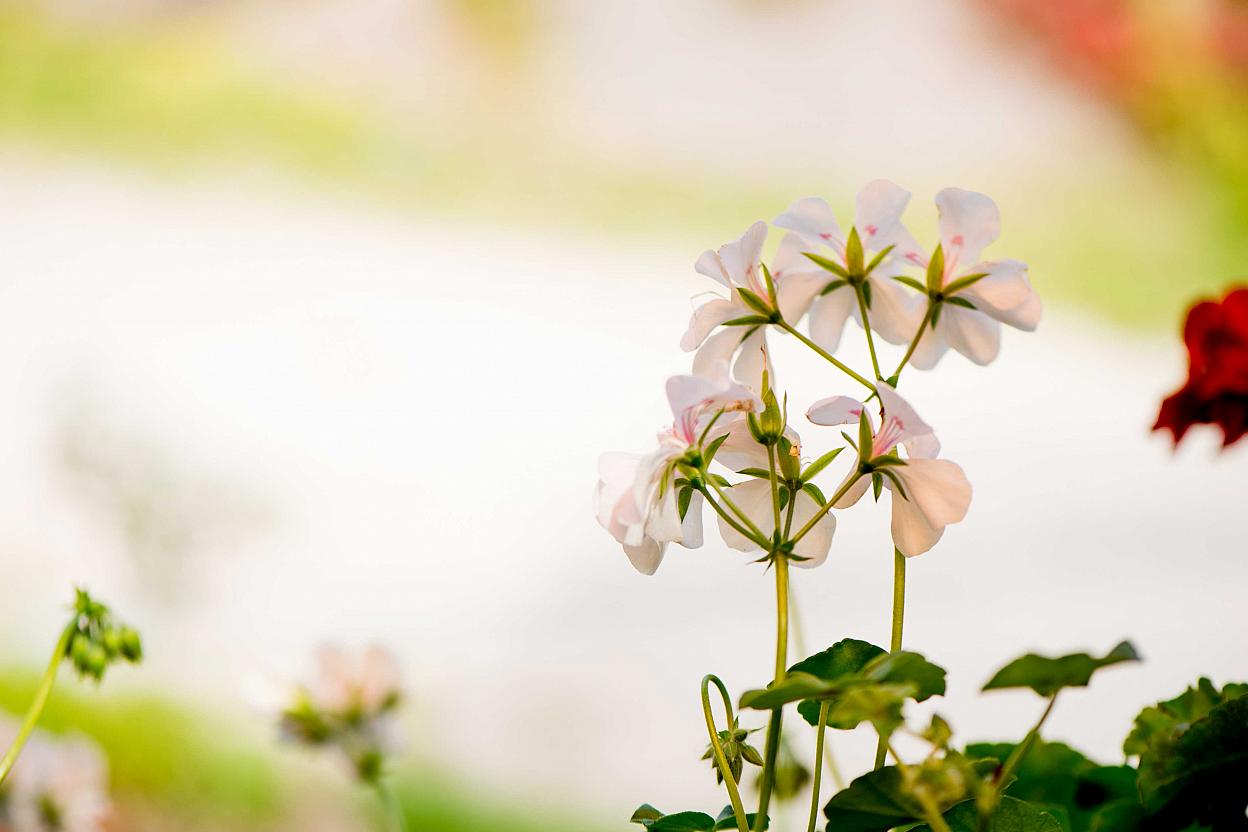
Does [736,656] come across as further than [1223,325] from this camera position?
Yes

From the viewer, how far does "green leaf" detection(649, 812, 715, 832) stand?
0.35m

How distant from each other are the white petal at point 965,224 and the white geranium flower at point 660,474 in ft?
0.32

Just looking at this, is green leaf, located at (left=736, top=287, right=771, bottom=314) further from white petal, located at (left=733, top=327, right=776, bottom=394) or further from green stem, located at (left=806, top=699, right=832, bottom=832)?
green stem, located at (left=806, top=699, right=832, bottom=832)

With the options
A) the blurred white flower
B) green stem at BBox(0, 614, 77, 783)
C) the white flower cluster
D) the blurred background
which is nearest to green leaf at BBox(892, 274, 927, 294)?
the white flower cluster

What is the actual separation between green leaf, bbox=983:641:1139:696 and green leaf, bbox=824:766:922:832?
5 centimetres

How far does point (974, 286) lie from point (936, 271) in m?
0.01

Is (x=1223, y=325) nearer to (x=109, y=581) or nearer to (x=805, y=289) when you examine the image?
(x=805, y=289)

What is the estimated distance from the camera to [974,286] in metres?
0.39

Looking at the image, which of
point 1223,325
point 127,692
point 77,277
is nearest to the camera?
point 1223,325

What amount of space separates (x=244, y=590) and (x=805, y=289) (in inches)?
58.9

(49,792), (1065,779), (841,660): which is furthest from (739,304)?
(49,792)

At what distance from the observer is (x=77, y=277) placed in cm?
181

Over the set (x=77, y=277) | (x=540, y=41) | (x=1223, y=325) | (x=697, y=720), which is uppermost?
(x=540, y=41)

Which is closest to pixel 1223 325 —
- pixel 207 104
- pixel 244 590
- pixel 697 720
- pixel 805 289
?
pixel 805 289
